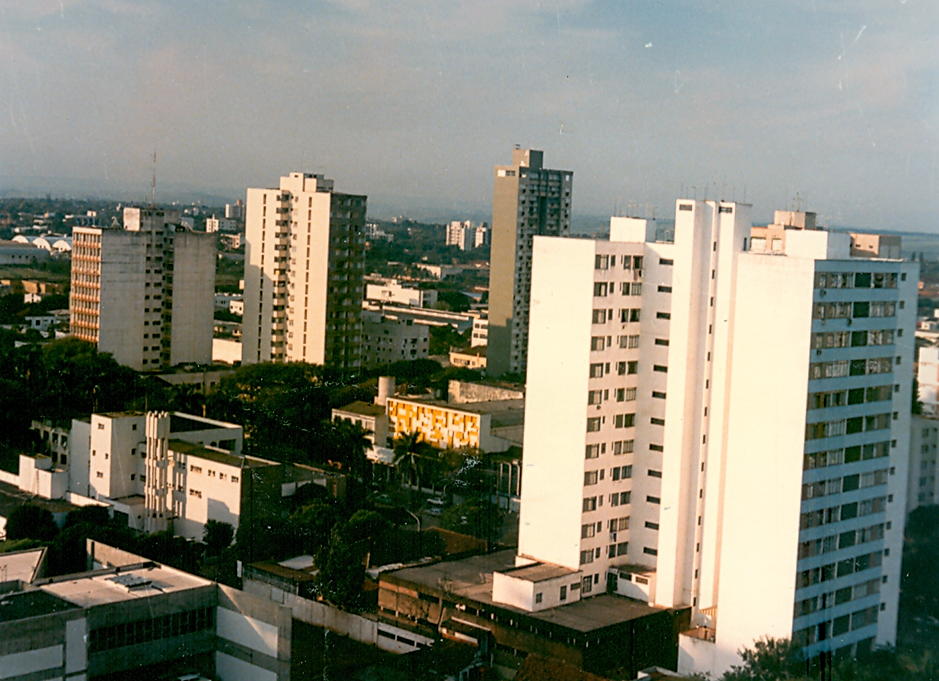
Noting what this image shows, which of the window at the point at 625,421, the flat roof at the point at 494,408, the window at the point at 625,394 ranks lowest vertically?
the flat roof at the point at 494,408

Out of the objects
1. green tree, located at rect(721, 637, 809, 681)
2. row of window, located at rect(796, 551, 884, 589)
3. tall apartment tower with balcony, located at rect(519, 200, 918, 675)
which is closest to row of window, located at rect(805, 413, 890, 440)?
tall apartment tower with balcony, located at rect(519, 200, 918, 675)

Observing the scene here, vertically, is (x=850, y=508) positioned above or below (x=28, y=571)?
above

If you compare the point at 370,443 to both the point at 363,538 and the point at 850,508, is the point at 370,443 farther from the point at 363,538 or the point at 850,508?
the point at 850,508

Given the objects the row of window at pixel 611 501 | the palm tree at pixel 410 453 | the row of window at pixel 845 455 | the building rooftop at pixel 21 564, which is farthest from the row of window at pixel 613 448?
the palm tree at pixel 410 453

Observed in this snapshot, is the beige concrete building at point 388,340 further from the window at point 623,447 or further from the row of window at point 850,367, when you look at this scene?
the row of window at point 850,367

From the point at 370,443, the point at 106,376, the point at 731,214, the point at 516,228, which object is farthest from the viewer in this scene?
the point at 516,228

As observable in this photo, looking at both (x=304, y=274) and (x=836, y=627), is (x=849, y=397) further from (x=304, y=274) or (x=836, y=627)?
(x=304, y=274)

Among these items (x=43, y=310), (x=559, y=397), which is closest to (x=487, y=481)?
(x=559, y=397)
